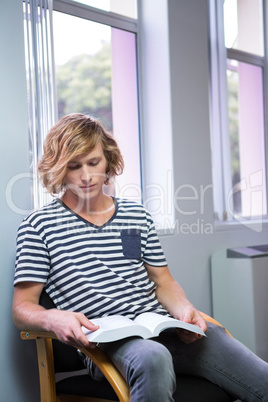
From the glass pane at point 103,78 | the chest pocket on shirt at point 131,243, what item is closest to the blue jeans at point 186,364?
the chest pocket on shirt at point 131,243

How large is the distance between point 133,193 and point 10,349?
115 centimetres

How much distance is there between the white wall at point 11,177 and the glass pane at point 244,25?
1.94m

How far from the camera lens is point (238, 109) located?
3.71 metres

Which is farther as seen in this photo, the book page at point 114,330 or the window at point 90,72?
the window at point 90,72

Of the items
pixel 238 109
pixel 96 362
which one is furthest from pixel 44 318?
pixel 238 109

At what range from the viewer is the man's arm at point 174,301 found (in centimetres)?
166

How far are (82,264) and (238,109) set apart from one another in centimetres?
236

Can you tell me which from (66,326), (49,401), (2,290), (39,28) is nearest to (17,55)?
(39,28)

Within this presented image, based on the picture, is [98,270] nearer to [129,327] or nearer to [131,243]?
[131,243]

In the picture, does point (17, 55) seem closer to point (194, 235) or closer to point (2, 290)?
point (2, 290)

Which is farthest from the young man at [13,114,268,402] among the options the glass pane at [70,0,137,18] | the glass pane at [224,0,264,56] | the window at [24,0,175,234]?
the glass pane at [224,0,264,56]

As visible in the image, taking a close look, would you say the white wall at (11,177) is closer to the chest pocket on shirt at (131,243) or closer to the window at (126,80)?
the chest pocket on shirt at (131,243)

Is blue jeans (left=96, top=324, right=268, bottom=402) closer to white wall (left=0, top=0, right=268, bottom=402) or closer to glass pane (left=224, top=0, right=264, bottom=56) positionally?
white wall (left=0, top=0, right=268, bottom=402)

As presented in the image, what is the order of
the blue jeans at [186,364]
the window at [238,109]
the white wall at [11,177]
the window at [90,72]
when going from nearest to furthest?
the blue jeans at [186,364]
the white wall at [11,177]
the window at [90,72]
the window at [238,109]
